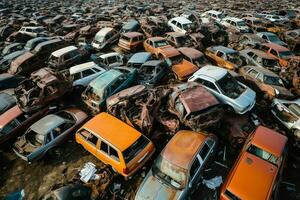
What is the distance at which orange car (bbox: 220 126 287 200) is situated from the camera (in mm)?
7148

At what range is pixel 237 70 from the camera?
48.3 feet

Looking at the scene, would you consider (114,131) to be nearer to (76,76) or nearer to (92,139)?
(92,139)

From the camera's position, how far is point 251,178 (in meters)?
7.46

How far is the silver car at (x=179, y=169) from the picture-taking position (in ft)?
24.8

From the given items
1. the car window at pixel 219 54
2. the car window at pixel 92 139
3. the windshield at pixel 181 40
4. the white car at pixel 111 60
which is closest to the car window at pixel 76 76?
the white car at pixel 111 60

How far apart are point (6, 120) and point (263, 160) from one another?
10.9 metres

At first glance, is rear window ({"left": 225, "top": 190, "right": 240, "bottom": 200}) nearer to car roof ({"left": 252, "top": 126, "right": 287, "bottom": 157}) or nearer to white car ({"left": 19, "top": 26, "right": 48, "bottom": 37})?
car roof ({"left": 252, "top": 126, "right": 287, "bottom": 157})

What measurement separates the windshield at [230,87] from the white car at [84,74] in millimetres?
7168

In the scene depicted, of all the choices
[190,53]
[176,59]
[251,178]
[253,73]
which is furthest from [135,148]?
[190,53]

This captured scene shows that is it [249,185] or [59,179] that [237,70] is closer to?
[249,185]

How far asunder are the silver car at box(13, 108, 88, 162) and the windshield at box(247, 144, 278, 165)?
7308 millimetres

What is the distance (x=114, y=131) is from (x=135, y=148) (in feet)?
3.61

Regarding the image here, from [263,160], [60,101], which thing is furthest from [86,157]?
[263,160]

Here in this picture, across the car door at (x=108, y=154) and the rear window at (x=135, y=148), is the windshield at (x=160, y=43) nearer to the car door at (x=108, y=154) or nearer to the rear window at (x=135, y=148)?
the rear window at (x=135, y=148)
